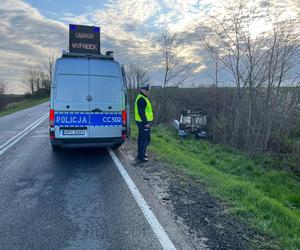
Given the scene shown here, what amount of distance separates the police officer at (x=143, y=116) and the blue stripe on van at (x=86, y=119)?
0.61m

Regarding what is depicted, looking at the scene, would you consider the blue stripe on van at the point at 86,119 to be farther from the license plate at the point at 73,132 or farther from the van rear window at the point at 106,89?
the van rear window at the point at 106,89

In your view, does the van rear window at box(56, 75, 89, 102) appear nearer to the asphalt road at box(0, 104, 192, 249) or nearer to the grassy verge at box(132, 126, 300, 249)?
the asphalt road at box(0, 104, 192, 249)

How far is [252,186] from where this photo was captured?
22.0ft

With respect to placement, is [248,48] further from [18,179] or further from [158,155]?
[18,179]

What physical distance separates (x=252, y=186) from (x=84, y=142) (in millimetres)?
4250

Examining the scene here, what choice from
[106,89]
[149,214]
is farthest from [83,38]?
[149,214]

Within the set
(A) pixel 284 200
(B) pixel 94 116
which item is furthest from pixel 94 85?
(A) pixel 284 200

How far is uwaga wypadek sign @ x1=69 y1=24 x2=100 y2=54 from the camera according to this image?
14469 millimetres

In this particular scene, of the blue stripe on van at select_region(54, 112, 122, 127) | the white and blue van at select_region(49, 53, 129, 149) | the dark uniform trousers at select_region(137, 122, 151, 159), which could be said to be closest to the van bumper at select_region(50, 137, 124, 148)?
the white and blue van at select_region(49, 53, 129, 149)

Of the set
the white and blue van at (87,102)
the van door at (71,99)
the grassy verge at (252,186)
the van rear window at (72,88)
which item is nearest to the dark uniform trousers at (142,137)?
the white and blue van at (87,102)

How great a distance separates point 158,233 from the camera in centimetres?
364

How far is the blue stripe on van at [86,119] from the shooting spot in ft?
24.2

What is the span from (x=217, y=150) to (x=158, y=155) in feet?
16.1

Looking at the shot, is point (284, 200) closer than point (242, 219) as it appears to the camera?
No
